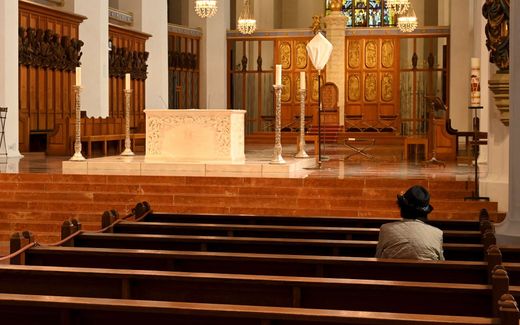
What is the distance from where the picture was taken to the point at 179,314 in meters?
3.41

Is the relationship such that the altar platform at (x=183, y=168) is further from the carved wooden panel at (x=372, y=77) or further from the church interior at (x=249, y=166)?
the carved wooden panel at (x=372, y=77)

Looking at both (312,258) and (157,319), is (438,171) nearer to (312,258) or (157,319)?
(312,258)

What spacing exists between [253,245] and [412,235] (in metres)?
1.41

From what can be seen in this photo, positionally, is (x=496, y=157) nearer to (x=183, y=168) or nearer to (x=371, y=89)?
(x=183, y=168)

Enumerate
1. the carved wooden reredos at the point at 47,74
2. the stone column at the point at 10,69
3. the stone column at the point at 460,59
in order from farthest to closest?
the stone column at the point at 460,59 < the carved wooden reredos at the point at 47,74 < the stone column at the point at 10,69

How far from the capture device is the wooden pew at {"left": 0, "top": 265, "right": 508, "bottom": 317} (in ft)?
13.2

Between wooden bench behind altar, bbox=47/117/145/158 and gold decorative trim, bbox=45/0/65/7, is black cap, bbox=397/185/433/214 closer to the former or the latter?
wooden bench behind altar, bbox=47/117/145/158

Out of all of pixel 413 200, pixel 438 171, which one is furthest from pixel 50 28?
pixel 413 200

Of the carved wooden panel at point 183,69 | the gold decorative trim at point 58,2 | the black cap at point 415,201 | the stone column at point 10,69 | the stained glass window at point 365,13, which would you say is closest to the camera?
the black cap at point 415,201

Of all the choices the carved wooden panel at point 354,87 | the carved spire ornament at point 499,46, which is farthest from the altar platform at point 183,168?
the carved wooden panel at point 354,87

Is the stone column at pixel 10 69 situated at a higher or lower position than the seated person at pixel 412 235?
higher

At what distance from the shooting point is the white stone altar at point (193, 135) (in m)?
12.8

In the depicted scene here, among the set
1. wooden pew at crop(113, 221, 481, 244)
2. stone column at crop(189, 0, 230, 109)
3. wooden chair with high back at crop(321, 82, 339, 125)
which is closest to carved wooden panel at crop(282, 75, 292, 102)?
stone column at crop(189, 0, 230, 109)

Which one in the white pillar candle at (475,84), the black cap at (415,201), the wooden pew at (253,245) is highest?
the white pillar candle at (475,84)
